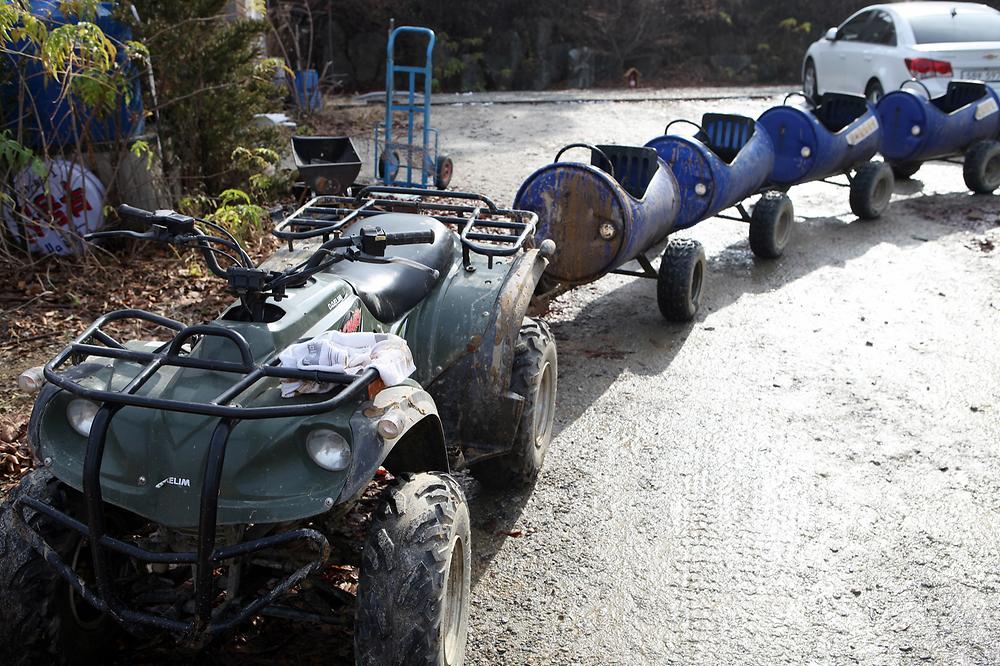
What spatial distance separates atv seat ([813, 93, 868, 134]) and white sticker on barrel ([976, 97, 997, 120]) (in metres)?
1.53

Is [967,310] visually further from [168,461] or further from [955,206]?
[168,461]

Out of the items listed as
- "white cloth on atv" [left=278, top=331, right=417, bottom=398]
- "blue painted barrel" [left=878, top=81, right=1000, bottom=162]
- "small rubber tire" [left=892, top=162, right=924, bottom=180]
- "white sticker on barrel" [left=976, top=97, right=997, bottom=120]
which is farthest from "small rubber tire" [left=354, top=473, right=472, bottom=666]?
"small rubber tire" [left=892, top=162, right=924, bottom=180]

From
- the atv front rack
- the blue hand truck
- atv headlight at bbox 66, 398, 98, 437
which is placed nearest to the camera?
atv headlight at bbox 66, 398, 98, 437

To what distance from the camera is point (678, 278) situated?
6539 mm

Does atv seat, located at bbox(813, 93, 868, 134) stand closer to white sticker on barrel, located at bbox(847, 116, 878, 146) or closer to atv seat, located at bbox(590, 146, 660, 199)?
white sticker on barrel, located at bbox(847, 116, 878, 146)

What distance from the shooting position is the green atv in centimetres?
268

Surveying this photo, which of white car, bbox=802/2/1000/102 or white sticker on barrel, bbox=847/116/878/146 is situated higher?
white car, bbox=802/2/1000/102

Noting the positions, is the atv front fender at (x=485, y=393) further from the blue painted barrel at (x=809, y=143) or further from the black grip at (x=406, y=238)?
the blue painted barrel at (x=809, y=143)

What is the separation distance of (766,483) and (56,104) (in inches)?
221

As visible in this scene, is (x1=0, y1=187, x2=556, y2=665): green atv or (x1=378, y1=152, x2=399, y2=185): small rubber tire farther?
(x1=378, y1=152, x2=399, y2=185): small rubber tire

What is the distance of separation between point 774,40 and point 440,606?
22394mm

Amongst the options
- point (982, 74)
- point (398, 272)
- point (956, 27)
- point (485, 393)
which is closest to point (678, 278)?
point (485, 393)

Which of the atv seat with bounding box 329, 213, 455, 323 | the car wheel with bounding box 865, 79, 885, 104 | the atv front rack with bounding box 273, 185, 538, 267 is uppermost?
the car wheel with bounding box 865, 79, 885, 104

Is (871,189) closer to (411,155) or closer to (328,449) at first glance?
(411,155)
